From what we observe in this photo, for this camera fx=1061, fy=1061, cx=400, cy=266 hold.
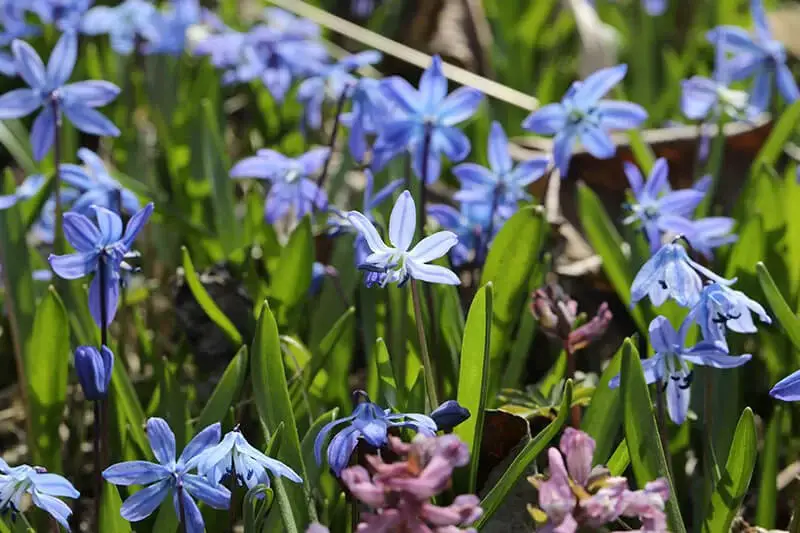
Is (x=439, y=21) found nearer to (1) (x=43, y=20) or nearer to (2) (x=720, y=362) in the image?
(1) (x=43, y=20)

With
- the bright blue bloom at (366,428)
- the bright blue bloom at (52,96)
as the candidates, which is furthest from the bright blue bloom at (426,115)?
the bright blue bloom at (366,428)

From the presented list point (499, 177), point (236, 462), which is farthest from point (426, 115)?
point (236, 462)

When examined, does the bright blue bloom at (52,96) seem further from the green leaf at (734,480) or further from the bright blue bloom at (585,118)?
the green leaf at (734,480)

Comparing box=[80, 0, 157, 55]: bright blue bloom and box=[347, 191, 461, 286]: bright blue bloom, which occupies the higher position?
box=[80, 0, 157, 55]: bright blue bloom

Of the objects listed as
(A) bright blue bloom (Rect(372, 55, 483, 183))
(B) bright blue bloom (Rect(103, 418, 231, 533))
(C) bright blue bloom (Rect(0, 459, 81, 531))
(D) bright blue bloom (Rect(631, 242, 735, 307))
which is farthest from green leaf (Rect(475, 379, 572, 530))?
(A) bright blue bloom (Rect(372, 55, 483, 183))

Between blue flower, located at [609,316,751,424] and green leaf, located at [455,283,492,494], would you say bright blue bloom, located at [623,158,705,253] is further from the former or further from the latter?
green leaf, located at [455,283,492,494]
